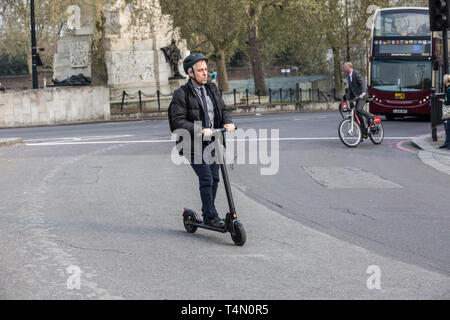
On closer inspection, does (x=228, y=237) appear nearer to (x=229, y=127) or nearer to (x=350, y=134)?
(x=229, y=127)

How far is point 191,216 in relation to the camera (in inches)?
304

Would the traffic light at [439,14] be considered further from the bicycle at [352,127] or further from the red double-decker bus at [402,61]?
the red double-decker bus at [402,61]

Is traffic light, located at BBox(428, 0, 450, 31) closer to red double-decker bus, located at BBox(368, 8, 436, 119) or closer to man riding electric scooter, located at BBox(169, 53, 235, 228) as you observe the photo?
red double-decker bus, located at BBox(368, 8, 436, 119)

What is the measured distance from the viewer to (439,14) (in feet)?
56.3

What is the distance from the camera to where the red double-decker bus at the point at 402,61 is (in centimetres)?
2806

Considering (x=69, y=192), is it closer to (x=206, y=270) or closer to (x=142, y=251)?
(x=142, y=251)

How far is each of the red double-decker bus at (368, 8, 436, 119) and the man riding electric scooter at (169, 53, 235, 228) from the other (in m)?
21.8

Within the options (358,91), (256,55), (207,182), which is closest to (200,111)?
(207,182)

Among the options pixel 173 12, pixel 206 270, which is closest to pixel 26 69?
pixel 173 12

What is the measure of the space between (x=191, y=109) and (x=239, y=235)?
124cm

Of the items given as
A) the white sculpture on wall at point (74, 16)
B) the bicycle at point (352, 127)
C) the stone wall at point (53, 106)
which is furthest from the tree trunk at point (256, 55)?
the bicycle at point (352, 127)

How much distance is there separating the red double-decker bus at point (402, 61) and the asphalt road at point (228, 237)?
13.4 metres

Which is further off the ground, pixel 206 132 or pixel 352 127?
pixel 206 132

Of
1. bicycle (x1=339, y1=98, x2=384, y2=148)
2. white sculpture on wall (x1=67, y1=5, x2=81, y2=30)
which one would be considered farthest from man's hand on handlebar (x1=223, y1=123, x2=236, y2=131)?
white sculpture on wall (x1=67, y1=5, x2=81, y2=30)
